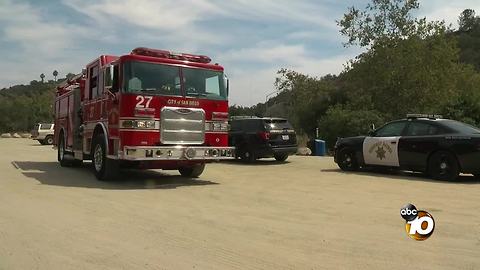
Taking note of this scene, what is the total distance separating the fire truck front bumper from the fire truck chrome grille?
0.27 metres

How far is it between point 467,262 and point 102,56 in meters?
10.7

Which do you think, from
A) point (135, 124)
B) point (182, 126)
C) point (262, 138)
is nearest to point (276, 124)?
point (262, 138)

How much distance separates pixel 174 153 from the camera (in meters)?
11.8

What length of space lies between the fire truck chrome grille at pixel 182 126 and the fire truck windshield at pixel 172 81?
40cm

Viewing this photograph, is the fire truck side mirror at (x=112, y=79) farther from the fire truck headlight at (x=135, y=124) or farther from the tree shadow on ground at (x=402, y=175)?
the tree shadow on ground at (x=402, y=175)

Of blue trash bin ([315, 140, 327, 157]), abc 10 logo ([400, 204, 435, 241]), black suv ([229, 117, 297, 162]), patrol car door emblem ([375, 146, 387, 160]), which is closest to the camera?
abc 10 logo ([400, 204, 435, 241])

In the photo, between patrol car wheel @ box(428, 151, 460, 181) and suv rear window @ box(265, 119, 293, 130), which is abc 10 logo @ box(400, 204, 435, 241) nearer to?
patrol car wheel @ box(428, 151, 460, 181)

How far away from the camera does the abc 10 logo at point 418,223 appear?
19.8 feet

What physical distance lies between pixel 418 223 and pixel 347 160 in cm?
951

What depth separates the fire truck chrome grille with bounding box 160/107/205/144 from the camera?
11.9 m

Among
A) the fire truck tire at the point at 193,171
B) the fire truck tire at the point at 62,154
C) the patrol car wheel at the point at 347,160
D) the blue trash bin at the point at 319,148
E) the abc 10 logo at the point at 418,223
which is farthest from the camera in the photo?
the blue trash bin at the point at 319,148

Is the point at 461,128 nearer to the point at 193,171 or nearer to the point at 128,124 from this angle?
the point at 193,171

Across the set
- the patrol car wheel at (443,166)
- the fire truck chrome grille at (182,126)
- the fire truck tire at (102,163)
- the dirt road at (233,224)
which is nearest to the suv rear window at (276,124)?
the dirt road at (233,224)

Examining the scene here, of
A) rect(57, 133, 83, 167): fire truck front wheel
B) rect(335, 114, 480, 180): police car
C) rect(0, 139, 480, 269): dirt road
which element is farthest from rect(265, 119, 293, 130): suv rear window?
rect(57, 133, 83, 167): fire truck front wheel
